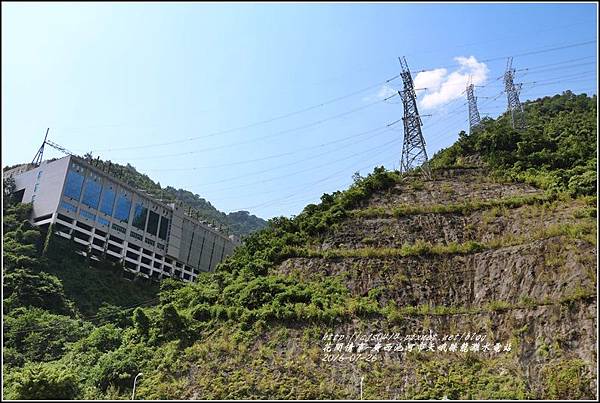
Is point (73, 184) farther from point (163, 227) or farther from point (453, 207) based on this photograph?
point (453, 207)

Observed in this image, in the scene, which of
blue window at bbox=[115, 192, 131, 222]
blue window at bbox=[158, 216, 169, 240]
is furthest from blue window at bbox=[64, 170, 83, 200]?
blue window at bbox=[158, 216, 169, 240]

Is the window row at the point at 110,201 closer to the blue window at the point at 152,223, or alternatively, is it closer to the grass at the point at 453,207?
the blue window at the point at 152,223

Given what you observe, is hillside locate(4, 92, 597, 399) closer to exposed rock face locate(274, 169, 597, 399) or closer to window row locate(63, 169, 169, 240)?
exposed rock face locate(274, 169, 597, 399)

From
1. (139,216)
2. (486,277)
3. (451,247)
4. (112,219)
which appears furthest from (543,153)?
(112,219)

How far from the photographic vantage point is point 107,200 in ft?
177

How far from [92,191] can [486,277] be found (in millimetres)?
41388

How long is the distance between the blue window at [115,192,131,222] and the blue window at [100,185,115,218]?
0.69 m

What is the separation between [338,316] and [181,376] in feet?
24.3

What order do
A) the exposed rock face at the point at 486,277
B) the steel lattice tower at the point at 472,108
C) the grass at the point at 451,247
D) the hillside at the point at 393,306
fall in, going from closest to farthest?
1. the exposed rock face at the point at 486,277
2. the hillside at the point at 393,306
3. the grass at the point at 451,247
4. the steel lattice tower at the point at 472,108

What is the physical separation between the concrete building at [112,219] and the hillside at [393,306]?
17.6 m

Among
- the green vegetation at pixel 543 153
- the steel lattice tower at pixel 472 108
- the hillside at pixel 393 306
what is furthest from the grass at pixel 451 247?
the steel lattice tower at pixel 472 108

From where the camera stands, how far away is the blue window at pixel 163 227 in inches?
2329

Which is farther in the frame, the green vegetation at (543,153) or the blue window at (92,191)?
the blue window at (92,191)

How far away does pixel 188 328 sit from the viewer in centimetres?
2527
